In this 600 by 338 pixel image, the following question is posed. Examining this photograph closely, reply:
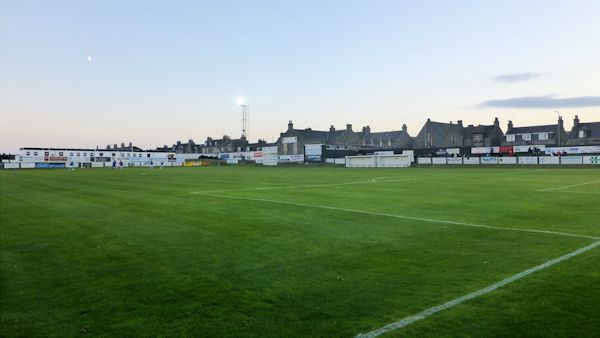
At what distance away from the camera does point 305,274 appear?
7.26 m

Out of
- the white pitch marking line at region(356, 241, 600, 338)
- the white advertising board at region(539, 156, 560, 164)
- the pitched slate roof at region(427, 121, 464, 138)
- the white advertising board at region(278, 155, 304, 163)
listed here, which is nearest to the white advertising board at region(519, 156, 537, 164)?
the white advertising board at region(539, 156, 560, 164)

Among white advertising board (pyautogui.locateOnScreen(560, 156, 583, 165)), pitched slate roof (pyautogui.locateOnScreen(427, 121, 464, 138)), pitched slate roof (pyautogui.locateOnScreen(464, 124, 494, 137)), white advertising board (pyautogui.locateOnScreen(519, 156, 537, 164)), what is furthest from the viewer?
pitched slate roof (pyautogui.locateOnScreen(427, 121, 464, 138))

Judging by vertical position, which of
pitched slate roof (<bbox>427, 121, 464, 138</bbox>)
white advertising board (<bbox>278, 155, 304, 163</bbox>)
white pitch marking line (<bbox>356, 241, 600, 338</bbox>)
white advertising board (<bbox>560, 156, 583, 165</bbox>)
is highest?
pitched slate roof (<bbox>427, 121, 464, 138</bbox>)

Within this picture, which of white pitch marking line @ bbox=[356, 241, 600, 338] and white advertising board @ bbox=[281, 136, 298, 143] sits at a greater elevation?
white advertising board @ bbox=[281, 136, 298, 143]

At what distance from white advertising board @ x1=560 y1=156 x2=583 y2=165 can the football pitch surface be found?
52179mm

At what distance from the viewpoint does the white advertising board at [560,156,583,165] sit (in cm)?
5788

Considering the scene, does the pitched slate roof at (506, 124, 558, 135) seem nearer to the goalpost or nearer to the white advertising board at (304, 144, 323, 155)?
the goalpost

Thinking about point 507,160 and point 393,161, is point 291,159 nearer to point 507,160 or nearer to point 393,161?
point 393,161

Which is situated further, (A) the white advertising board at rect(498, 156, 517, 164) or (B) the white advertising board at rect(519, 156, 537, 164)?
(A) the white advertising board at rect(498, 156, 517, 164)

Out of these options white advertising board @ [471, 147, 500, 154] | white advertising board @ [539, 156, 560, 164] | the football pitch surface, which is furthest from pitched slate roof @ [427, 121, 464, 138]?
the football pitch surface

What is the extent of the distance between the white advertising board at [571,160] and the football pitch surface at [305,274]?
5218 centimetres

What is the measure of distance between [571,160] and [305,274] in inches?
2512

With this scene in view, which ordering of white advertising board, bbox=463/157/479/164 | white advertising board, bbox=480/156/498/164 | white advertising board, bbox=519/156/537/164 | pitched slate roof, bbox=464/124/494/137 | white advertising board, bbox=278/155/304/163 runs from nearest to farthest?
white advertising board, bbox=519/156/537/164 → white advertising board, bbox=480/156/498/164 → white advertising board, bbox=463/157/479/164 → white advertising board, bbox=278/155/304/163 → pitched slate roof, bbox=464/124/494/137

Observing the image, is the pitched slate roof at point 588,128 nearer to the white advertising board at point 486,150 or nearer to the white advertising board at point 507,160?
the white advertising board at point 486,150
